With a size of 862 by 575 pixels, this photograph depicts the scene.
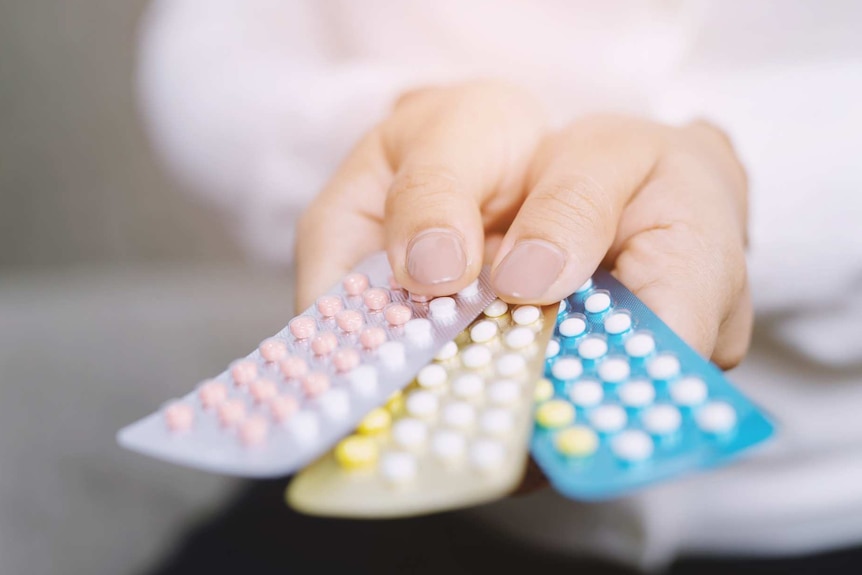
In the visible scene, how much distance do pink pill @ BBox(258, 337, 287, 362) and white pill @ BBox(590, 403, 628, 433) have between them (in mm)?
124

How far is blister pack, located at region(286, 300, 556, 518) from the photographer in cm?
25

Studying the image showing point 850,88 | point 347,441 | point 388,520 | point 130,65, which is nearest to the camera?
point 347,441

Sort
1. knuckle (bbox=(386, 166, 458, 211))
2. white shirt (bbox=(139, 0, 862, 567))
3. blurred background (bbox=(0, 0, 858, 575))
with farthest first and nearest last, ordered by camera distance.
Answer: blurred background (bbox=(0, 0, 858, 575)), white shirt (bbox=(139, 0, 862, 567)), knuckle (bbox=(386, 166, 458, 211))

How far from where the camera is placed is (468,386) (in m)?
0.29

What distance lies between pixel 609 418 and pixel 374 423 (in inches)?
3.3

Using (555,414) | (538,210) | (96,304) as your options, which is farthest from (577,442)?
(96,304)

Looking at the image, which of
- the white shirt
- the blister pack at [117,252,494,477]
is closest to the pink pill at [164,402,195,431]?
the blister pack at [117,252,494,477]

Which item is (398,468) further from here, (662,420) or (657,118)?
(657,118)

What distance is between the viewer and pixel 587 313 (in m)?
0.33

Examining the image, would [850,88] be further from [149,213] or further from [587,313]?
[149,213]

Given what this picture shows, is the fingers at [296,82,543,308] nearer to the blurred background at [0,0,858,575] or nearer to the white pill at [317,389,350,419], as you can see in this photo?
the white pill at [317,389,350,419]

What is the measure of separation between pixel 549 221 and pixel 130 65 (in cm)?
76

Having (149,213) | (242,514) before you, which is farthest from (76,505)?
(149,213)

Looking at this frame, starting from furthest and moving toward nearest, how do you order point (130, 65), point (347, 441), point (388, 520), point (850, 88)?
point (130, 65) < point (388, 520) < point (850, 88) < point (347, 441)
